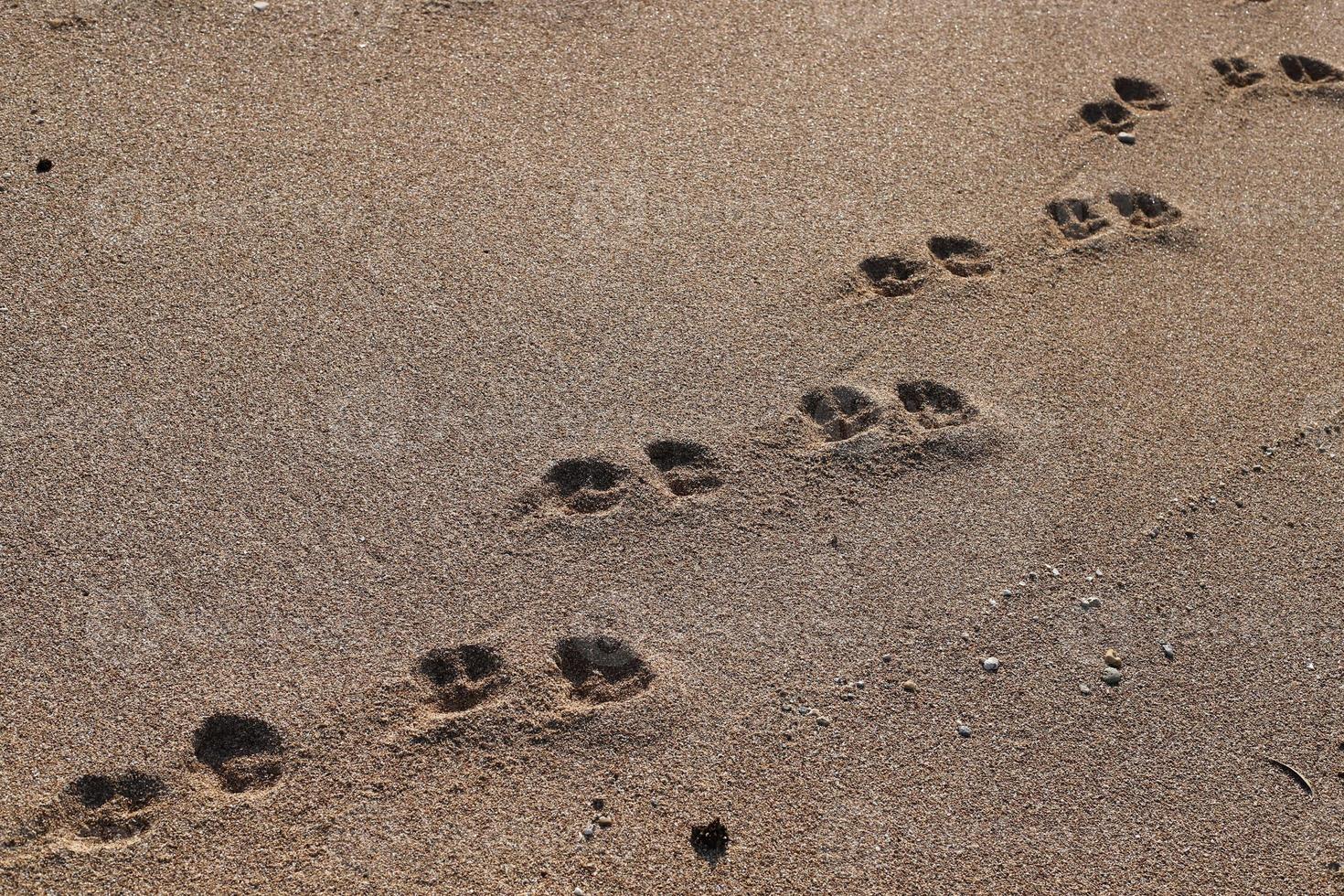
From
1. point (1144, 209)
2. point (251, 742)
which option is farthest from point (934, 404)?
point (251, 742)

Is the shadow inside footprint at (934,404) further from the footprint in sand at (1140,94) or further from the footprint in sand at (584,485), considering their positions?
the footprint in sand at (1140,94)

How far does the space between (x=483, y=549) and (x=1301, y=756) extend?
1496 millimetres

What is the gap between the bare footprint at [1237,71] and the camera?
331cm

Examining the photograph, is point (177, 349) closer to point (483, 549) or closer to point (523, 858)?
point (483, 549)

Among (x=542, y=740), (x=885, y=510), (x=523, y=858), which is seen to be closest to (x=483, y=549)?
(x=542, y=740)

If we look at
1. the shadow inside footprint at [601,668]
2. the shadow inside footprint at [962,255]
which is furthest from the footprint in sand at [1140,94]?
the shadow inside footprint at [601,668]

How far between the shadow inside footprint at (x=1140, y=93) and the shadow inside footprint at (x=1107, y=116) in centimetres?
5

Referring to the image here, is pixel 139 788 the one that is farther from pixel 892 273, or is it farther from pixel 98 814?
pixel 892 273

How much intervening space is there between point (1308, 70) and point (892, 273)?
1.48 metres

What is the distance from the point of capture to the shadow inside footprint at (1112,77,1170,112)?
10.6 ft

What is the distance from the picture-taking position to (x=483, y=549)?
2.31 meters

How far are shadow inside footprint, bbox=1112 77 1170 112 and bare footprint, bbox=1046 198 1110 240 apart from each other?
456 millimetres

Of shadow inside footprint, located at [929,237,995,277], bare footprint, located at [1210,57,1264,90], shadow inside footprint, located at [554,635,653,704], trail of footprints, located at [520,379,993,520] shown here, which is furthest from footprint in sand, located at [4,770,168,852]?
bare footprint, located at [1210,57,1264,90]

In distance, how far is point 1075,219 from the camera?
294 cm
